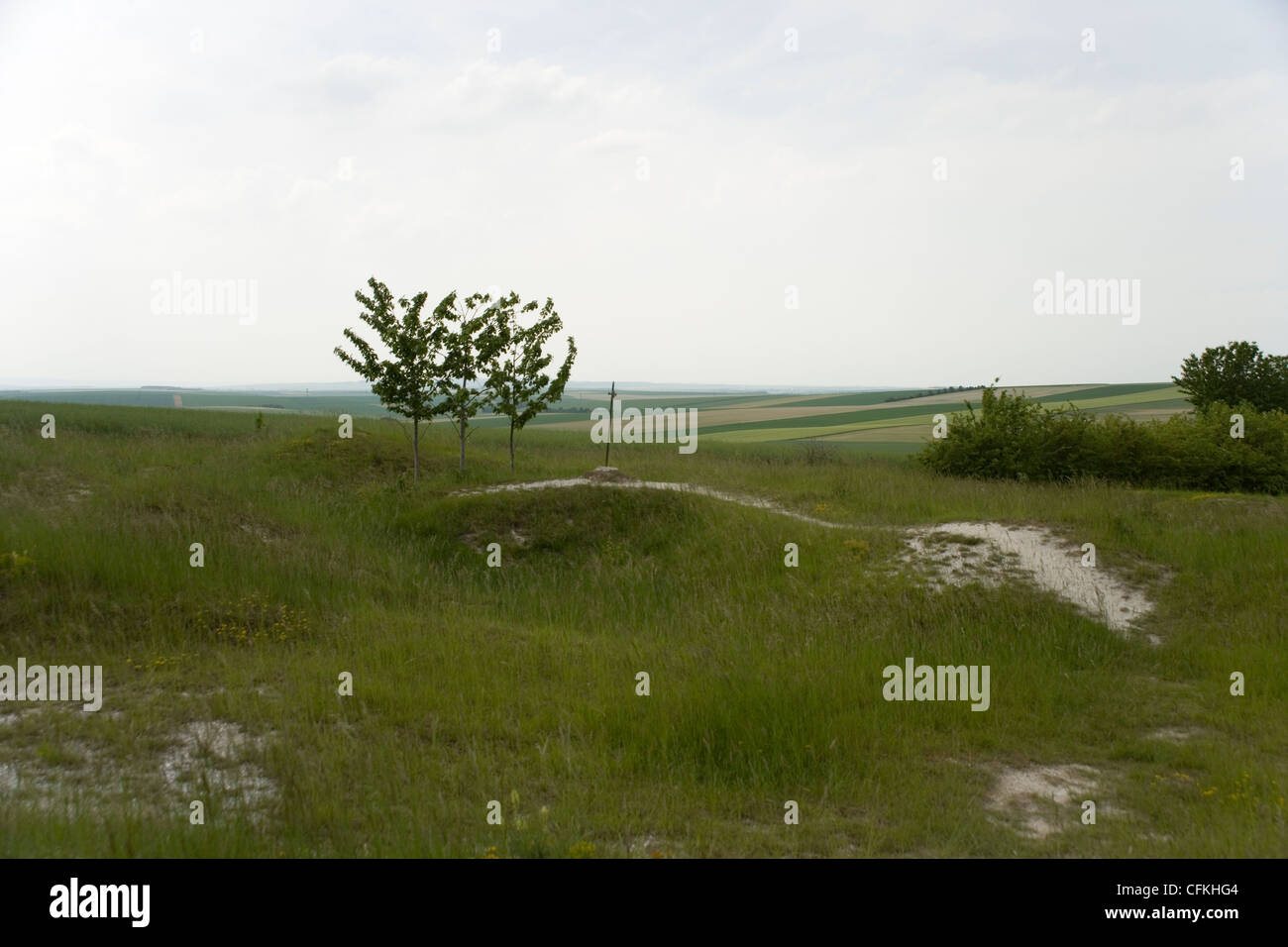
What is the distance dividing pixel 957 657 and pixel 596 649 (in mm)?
4253

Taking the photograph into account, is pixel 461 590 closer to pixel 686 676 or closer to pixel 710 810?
pixel 686 676

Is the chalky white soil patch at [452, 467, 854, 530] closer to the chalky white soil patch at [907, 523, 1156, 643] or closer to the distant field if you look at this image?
the chalky white soil patch at [907, 523, 1156, 643]

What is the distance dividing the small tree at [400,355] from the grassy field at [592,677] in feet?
10.4

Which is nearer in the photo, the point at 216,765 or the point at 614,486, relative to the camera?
the point at 216,765

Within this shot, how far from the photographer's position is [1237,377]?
29.1 m

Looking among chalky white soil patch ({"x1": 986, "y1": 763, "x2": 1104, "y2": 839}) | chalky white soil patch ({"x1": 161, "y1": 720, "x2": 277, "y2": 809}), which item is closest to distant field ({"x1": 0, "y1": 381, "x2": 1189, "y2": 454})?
chalky white soil patch ({"x1": 986, "y1": 763, "x2": 1104, "y2": 839})

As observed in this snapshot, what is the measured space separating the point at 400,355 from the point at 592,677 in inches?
520

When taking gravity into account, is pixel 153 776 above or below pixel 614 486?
below

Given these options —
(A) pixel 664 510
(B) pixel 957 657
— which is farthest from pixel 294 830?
(A) pixel 664 510

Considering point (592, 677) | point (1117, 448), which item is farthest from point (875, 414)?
point (592, 677)

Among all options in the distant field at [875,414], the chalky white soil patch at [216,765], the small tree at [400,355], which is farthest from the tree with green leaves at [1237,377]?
the chalky white soil patch at [216,765]

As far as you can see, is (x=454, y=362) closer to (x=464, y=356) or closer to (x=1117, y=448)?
(x=464, y=356)

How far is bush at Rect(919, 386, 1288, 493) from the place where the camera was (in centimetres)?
2317

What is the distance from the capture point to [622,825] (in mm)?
5355
